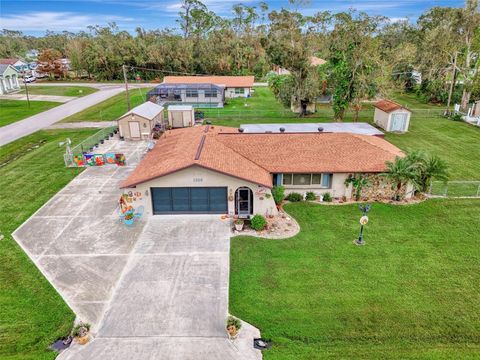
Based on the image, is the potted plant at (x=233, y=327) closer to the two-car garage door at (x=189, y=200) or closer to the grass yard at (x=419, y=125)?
the two-car garage door at (x=189, y=200)

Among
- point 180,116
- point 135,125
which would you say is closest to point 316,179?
point 135,125

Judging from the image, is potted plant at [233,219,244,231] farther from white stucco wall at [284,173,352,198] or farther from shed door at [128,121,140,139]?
shed door at [128,121,140,139]

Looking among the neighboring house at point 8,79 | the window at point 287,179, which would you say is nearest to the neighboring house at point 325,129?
the window at point 287,179

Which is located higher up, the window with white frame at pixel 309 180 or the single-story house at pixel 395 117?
the single-story house at pixel 395 117

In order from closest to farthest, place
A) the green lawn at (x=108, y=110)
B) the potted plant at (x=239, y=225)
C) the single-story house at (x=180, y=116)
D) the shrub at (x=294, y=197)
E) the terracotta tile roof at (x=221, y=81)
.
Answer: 1. the potted plant at (x=239, y=225)
2. the shrub at (x=294, y=197)
3. the single-story house at (x=180, y=116)
4. the green lawn at (x=108, y=110)
5. the terracotta tile roof at (x=221, y=81)

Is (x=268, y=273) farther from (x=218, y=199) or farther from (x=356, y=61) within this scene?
(x=356, y=61)

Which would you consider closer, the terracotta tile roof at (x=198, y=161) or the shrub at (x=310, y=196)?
the terracotta tile roof at (x=198, y=161)

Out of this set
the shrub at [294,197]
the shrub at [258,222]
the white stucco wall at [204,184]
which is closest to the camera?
the shrub at [258,222]

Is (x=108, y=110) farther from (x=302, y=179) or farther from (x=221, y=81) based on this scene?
(x=302, y=179)

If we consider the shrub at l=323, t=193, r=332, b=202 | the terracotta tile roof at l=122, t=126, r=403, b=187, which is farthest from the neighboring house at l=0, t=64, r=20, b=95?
the shrub at l=323, t=193, r=332, b=202
